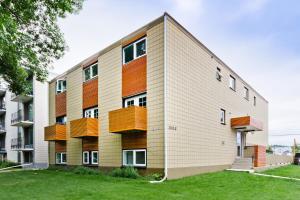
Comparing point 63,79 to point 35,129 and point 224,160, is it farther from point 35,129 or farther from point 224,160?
point 224,160

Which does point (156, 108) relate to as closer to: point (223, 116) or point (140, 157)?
point (140, 157)

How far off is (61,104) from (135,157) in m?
11.7

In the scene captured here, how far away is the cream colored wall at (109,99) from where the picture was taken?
1789 cm

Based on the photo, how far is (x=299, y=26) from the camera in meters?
15.3

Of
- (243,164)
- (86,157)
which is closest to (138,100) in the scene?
(86,157)

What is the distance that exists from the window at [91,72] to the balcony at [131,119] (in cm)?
601

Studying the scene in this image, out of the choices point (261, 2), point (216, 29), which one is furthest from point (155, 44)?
point (261, 2)

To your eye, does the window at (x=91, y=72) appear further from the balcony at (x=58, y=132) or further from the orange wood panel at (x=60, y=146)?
the orange wood panel at (x=60, y=146)

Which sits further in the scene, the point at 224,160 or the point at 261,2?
the point at 224,160

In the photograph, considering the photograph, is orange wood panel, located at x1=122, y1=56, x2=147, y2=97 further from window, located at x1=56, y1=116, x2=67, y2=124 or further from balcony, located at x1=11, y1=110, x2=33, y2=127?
balcony, located at x1=11, y1=110, x2=33, y2=127

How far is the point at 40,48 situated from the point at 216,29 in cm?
1071

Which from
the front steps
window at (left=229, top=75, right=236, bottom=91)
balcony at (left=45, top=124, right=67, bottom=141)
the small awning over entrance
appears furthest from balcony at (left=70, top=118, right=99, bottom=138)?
window at (left=229, top=75, right=236, bottom=91)

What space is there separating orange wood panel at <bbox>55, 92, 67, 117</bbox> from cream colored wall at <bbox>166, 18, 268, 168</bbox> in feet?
40.5

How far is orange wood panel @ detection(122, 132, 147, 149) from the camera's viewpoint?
15750 mm
